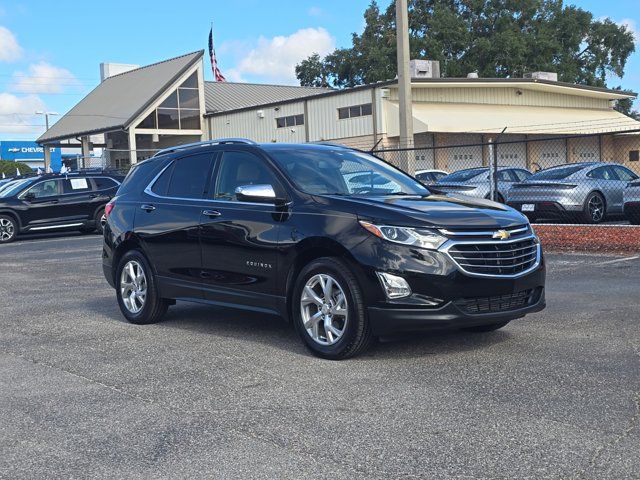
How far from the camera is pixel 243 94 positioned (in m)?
52.5

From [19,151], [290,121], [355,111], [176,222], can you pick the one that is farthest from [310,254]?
[19,151]

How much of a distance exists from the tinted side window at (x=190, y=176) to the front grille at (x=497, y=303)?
2931 millimetres

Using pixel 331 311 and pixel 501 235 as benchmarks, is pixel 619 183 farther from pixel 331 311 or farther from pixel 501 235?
pixel 331 311

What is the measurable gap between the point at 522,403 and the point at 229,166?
373 centimetres

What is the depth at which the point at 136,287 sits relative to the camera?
8562 millimetres

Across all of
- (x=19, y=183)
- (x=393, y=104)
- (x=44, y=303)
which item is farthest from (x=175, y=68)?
(x=44, y=303)

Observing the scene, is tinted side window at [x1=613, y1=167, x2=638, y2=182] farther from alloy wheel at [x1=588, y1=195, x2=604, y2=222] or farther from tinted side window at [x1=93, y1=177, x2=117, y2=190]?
tinted side window at [x1=93, y1=177, x2=117, y2=190]

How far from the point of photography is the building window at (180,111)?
147ft

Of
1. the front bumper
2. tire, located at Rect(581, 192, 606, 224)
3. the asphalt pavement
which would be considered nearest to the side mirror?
the asphalt pavement

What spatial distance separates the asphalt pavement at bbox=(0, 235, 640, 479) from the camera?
4312mm

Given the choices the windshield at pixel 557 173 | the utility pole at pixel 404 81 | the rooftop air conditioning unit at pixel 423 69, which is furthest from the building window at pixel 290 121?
the windshield at pixel 557 173

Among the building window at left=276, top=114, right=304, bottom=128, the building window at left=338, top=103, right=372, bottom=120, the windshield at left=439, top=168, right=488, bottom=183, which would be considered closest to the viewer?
the windshield at left=439, top=168, right=488, bottom=183

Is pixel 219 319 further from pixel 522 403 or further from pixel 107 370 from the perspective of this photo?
pixel 522 403

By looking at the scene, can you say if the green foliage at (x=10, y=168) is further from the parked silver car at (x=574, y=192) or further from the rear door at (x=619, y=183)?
the rear door at (x=619, y=183)
